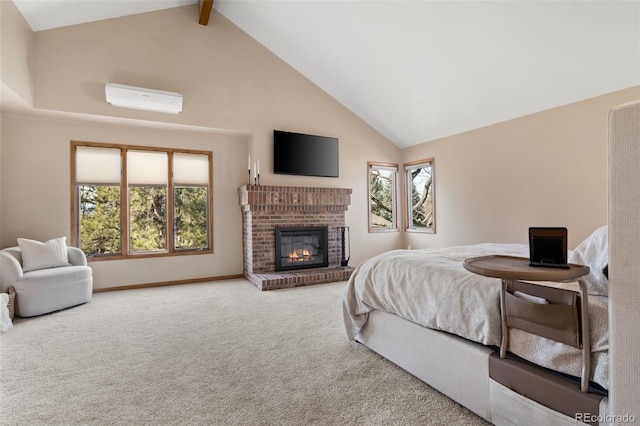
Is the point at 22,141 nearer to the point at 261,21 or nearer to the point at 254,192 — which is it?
the point at 254,192

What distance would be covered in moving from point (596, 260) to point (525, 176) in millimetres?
3597

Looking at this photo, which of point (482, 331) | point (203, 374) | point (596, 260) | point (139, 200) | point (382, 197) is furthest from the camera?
point (382, 197)

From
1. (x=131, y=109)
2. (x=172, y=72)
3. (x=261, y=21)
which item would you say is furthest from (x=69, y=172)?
(x=261, y=21)

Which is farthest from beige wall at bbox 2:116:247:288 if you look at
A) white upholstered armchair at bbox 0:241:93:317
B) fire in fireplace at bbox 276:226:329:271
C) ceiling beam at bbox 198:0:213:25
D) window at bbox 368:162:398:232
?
window at bbox 368:162:398:232

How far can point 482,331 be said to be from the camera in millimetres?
1625

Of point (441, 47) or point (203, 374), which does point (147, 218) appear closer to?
point (203, 374)

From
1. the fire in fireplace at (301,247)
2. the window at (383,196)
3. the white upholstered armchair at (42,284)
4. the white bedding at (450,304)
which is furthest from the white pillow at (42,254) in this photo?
the window at (383,196)

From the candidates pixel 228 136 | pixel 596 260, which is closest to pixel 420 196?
pixel 228 136

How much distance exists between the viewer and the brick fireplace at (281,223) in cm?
495

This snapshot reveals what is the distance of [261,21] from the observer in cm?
487

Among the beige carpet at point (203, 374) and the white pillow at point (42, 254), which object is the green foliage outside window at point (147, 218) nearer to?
the white pillow at point (42, 254)

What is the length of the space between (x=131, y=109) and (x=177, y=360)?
142 inches

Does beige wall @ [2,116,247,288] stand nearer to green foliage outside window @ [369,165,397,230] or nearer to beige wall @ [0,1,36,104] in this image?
beige wall @ [0,1,36,104]

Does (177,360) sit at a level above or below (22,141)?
below
